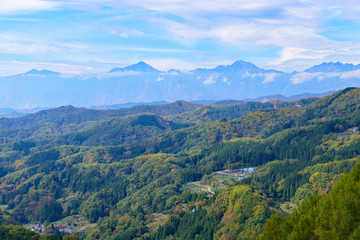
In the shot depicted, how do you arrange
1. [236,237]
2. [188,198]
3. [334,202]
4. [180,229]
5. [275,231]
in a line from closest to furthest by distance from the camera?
1. [334,202]
2. [275,231]
3. [236,237]
4. [180,229]
5. [188,198]

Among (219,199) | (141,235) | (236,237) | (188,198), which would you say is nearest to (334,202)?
(236,237)

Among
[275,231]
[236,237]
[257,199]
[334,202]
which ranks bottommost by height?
[236,237]

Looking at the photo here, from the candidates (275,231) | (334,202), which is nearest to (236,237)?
(275,231)

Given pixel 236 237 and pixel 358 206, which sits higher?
pixel 358 206

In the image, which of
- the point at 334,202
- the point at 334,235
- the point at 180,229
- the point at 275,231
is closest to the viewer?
the point at 334,235

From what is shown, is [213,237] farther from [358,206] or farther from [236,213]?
[358,206]

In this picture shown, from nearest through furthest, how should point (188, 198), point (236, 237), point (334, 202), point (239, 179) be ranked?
point (334, 202)
point (236, 237)
point (188, 198)
point (239, 179)

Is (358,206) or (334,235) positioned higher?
(358,206)

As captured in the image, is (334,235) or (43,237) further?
(43,237)

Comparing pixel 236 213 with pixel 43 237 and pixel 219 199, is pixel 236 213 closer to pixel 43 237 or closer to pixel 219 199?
pixel 219 199
